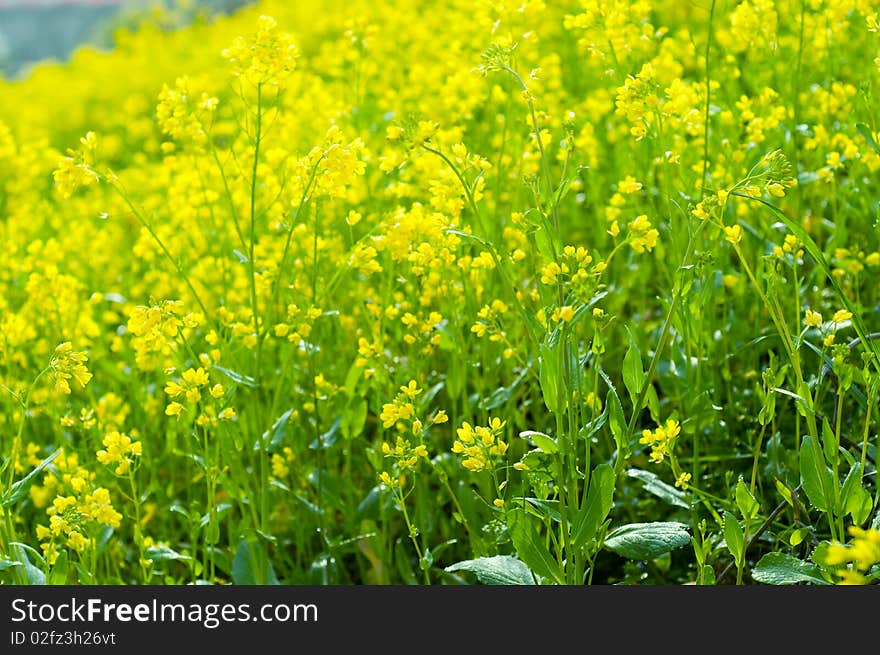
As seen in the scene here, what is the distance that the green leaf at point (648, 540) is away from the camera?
1866mm

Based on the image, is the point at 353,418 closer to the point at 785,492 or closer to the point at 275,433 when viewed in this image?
the point at 275,433

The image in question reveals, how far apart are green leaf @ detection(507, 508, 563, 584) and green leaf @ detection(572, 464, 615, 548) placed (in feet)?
→ 0.20

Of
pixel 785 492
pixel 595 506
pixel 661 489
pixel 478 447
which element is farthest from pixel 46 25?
pixel 785 492

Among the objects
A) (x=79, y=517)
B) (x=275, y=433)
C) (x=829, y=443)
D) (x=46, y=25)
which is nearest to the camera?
(x=829, y=443)

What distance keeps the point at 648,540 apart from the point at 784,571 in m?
0.24

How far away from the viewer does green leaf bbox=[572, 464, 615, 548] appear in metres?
1.83

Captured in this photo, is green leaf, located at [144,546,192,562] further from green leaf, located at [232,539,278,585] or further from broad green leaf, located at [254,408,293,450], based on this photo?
broad green leaf, located at [254,408,293,450]

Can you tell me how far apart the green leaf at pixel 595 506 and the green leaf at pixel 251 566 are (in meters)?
0.75

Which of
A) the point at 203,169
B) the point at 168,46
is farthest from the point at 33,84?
the point at 203,169

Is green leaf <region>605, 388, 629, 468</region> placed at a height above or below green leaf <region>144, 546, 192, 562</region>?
above

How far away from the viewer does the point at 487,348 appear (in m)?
2.55

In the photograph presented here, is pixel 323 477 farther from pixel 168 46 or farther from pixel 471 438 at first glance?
pixel 168 46

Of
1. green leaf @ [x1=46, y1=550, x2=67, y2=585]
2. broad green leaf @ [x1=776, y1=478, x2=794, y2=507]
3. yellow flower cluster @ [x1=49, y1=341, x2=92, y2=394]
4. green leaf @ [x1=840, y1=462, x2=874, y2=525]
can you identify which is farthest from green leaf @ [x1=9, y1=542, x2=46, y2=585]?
green leaf @ [x1=840, y1=462, x2=874, y2=525]

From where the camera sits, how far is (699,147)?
3059 millimetres
